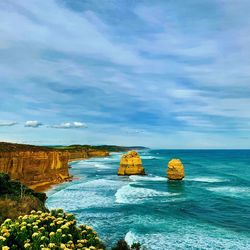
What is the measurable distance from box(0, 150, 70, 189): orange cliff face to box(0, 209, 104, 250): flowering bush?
138 feet

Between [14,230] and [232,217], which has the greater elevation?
[14,230]

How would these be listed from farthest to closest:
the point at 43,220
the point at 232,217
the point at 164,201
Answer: the point at 164,201, the point at 232,217, the point at 43,220

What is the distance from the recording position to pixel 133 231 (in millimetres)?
29328

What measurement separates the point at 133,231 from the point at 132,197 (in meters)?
16.7

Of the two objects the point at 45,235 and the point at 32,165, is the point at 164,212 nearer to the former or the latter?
the point at 45,235

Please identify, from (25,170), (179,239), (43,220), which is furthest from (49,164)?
(43,220)

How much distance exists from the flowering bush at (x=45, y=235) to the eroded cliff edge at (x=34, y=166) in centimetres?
4128

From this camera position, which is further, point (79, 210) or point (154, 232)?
point (79, 210)

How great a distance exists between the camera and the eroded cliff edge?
5478 centimetres

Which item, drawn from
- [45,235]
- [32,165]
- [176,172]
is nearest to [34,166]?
[32,165]

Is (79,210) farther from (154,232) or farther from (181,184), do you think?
(181,184)

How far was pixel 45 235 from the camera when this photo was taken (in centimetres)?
1251

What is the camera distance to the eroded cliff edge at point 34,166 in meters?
54.8

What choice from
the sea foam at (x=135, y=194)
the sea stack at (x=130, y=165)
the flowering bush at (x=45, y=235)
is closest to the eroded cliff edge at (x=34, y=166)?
the sea stack at (x=130, y=165)
